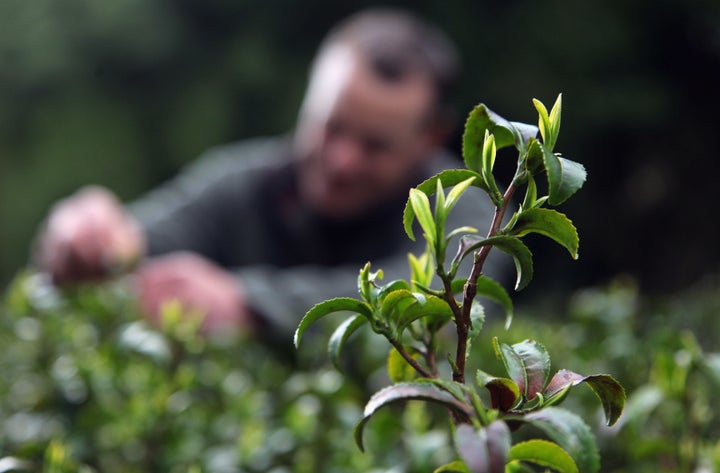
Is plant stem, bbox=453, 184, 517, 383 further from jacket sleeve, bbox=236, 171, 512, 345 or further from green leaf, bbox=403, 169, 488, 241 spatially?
jacket sleeve, bbox=236, 171, 512, 345

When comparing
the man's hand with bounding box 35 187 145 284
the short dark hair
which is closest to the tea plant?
the man's hand with bounding box 35 187 145 284

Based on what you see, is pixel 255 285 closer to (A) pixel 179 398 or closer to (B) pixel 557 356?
(B) pixel 557 356

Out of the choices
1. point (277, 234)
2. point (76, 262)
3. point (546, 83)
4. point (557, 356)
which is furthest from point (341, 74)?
point (546, 83)

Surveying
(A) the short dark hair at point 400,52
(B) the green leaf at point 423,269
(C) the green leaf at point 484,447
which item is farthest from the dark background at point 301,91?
(C) the green leaf at point 484,447

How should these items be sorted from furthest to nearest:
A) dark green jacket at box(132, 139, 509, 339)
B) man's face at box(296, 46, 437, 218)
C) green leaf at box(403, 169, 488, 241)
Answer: dark green jacket at box(132, 139, 509, 339) < man's face at box(296, 46, 437, 218) < green leaf at box(403, 169, 488, 241)

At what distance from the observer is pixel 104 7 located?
21.6ft

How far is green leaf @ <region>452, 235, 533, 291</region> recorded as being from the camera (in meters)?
0.45

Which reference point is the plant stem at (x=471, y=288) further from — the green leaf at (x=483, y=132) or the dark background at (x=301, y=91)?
the dark background at (x=301, y=91)

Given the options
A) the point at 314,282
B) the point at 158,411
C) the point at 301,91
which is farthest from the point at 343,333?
the point at 301,91

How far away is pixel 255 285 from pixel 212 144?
14.2 ft

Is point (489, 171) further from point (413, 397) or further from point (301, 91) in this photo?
point (301, 91)

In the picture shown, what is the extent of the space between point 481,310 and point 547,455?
10cm

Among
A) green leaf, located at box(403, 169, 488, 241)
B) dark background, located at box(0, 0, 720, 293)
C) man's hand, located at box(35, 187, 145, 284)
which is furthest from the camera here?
dark background, located at box(0, 0, 720, 293)

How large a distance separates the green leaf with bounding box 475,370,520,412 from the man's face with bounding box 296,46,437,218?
8.60ft
